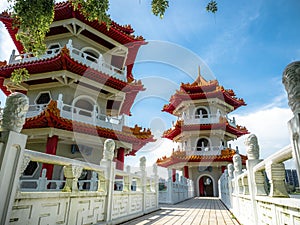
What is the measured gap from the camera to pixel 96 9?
396 cm

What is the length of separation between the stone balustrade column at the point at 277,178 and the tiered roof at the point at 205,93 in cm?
1766

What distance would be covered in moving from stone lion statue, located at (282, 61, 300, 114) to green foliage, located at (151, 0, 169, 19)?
9.24ft

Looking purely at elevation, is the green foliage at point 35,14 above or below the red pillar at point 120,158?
above

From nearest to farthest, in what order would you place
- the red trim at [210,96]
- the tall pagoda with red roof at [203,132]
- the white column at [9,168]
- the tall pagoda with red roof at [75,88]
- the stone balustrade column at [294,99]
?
the stone balustrade column at [294,99] < the white column at [9,168] < the tall pagoda with red roof at [75,88] < the tall pagoda with red roof at [203,132] < the red trim at [210,96]

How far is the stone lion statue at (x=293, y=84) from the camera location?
1618 millimetres

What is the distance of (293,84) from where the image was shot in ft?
5.54

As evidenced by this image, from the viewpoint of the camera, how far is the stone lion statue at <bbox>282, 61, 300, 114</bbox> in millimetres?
1618

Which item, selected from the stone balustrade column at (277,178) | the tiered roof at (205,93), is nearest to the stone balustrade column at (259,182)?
the stone balustrade column at (277,178)

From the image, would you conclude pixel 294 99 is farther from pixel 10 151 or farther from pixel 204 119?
pixel 204 119

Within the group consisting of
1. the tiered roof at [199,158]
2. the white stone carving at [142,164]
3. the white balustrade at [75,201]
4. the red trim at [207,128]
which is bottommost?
the white balustrade at [75,201]

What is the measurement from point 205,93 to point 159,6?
54.7 ft

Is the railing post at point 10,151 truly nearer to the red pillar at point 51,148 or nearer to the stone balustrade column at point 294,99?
the stone balustrade column at point 294,99

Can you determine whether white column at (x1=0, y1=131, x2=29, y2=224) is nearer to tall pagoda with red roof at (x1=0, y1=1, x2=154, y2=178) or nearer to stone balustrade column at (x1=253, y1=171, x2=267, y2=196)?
stone balustrade column at (x1=253, y1=171, x2=267, y2=196)

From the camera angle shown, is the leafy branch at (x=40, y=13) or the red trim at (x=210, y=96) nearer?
the leafy branch at (x=40, y=13)
